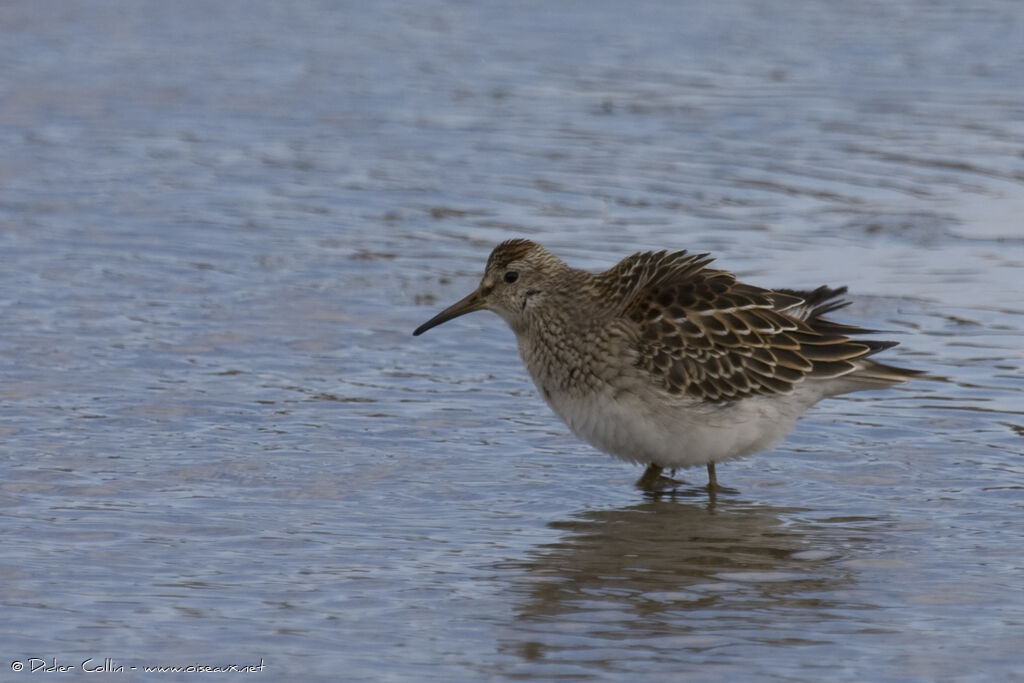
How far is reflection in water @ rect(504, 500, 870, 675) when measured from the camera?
21.4 ft

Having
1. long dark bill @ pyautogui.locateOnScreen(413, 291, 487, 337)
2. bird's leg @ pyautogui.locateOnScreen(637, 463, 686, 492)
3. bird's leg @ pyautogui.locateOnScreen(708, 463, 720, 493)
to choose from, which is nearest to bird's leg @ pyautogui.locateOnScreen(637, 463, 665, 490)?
bird's leg @ pyautogui.locateOnScreen(637, 463, 686, 492)

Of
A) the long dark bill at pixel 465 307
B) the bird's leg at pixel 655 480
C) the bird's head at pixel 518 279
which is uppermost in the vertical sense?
the bird's head at pixel 518 279

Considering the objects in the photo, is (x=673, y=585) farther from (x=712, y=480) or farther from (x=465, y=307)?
(x=465, y=307)

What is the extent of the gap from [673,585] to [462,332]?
414 cm

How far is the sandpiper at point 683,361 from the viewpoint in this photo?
27.8 ft

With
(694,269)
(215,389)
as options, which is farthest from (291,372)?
(694,269)

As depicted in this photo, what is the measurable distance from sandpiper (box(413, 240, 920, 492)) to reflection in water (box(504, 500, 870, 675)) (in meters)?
0.38

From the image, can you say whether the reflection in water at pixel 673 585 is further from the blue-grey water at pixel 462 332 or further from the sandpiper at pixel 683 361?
the sandpiper at pixel 683 361

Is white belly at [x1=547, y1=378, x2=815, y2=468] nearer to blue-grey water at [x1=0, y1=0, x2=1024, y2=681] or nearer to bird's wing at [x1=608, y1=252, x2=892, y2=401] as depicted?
bird's wing at [x1=608, y1=252, x2=892, y2=401]

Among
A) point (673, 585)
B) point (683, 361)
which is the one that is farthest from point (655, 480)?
point (673, 585)

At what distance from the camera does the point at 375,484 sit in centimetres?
839

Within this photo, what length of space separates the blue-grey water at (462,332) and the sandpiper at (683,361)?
347mm

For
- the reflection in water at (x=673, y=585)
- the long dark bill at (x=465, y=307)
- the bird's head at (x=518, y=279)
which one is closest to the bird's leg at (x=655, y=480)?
the reflection in water at (x=673, y=585)

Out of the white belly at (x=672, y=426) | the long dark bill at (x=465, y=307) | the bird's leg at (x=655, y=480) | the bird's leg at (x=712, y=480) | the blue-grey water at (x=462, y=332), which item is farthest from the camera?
the long dark bill at (x=465, y=307)
